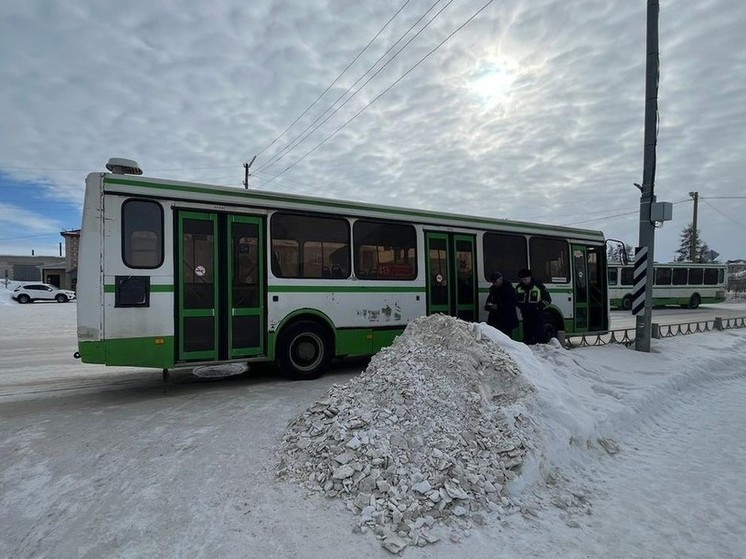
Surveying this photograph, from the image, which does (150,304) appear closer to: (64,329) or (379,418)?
(379,418)

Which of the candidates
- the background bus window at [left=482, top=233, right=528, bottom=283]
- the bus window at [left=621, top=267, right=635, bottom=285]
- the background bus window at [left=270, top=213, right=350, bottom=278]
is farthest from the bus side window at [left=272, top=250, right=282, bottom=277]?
the bus window at [left=621, top=267, right=635, bottom=285]

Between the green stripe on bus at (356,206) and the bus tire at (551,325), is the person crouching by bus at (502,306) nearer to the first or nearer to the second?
the green stripe on bus at (356,206)

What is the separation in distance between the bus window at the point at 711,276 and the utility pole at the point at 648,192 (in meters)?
27.2

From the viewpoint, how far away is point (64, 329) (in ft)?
56.4

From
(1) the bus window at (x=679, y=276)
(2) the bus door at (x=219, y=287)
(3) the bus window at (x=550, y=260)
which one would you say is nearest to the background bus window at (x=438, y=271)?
(3) the bus window at (x=550, y=260)

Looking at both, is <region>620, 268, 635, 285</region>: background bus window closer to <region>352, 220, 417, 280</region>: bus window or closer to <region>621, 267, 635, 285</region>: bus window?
<region>621, 267, 635, 285</region>: bus window

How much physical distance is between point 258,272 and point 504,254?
5.93 meters

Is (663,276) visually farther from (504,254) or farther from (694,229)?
(504,254)

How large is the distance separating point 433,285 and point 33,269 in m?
72.4

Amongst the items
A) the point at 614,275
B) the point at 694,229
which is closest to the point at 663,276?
the point at 614,275

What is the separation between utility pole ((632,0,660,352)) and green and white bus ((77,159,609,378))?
296 centimetres

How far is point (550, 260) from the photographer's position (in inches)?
450

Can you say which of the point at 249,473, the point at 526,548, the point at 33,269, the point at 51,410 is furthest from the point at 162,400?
the point at 33,269

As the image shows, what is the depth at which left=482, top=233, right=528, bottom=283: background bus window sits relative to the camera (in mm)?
10430
